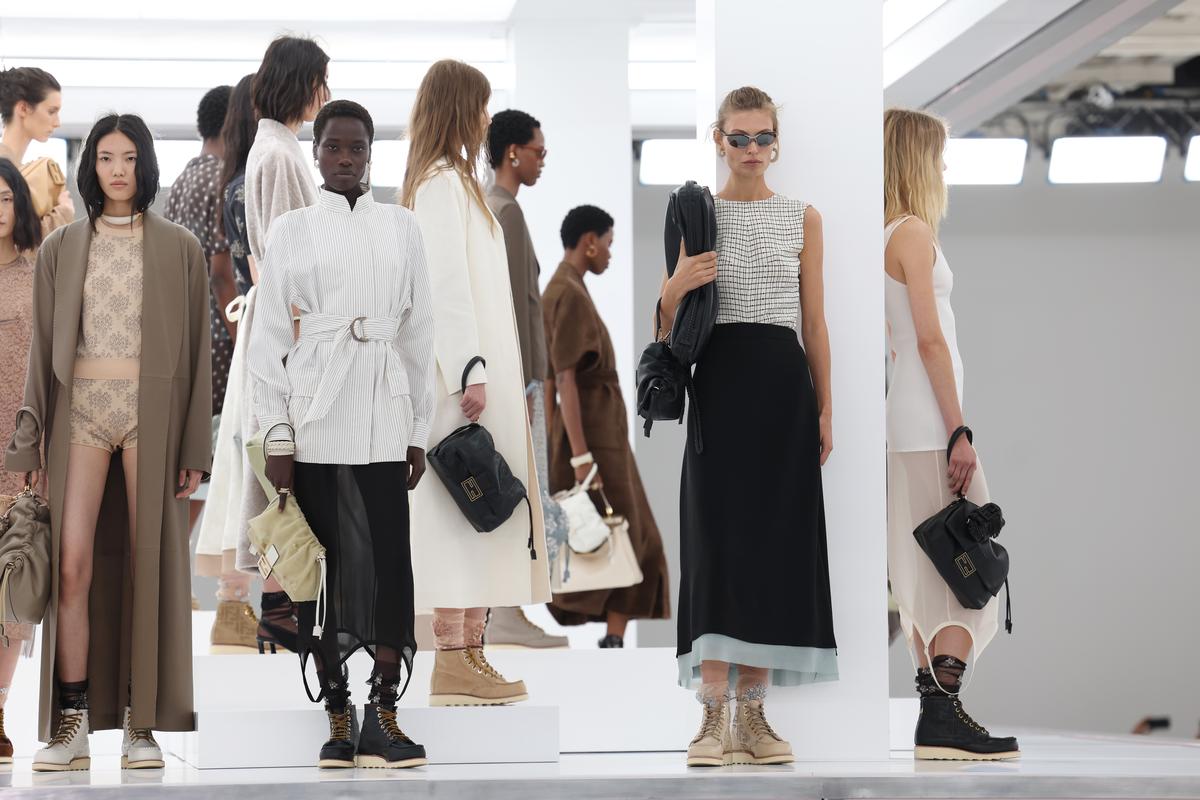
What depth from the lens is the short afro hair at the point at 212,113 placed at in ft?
18.2

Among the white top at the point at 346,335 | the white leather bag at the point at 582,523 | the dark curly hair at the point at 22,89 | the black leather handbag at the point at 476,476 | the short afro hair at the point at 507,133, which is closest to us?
the white top at the point at 346,335

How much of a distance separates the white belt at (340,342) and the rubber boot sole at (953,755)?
178 centimetres

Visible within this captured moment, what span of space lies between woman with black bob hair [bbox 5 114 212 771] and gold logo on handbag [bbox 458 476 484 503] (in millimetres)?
721

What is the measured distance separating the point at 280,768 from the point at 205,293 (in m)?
1.34

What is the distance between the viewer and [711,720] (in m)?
4.09

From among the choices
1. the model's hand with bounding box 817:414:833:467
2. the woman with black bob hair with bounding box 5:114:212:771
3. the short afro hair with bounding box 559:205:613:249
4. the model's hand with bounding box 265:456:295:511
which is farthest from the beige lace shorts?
the short afro hair with bounding box 559:205:613:249

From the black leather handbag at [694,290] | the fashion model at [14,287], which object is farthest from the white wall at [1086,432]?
the fashion model at [14,287]

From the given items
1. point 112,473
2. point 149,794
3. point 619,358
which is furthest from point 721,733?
point 619,358

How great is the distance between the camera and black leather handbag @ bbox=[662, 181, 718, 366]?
4039 millimetres

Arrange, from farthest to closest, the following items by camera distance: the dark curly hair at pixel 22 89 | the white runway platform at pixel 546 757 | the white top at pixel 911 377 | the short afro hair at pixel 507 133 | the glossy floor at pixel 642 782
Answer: the dark curly hair at pixel 22 89 → the short afro hair at pixel 507 133 → the white top at pixel 911 377 → the white runway platform at pixel 546 757 → the glossy floor at pixel 642 782

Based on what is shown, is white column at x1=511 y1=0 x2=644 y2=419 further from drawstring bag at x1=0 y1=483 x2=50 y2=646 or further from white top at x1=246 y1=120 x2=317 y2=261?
drawstring bag at x1=0 y1=483 x2=50 y2=646

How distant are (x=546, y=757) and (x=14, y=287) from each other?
2309 millimetres

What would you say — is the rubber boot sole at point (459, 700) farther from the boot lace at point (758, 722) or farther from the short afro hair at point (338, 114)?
the short afro hair at point (338, 114)

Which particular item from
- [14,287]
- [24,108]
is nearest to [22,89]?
[24,108]
